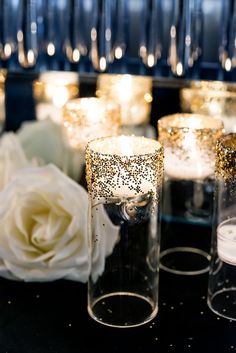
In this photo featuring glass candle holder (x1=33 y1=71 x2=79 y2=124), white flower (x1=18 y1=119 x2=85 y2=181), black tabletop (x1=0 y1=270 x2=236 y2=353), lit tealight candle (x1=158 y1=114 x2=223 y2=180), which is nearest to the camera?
black tabletop (x1=0 y1=270 x2=236 y2=353)

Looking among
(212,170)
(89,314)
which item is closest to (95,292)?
(89,314)

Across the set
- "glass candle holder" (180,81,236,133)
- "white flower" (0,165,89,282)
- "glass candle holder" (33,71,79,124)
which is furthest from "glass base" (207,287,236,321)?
"glass candle holder" (33,71,79,124)

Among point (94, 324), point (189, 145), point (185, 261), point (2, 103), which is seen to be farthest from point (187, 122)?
point (2, 103)

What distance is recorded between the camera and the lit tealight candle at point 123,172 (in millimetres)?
586

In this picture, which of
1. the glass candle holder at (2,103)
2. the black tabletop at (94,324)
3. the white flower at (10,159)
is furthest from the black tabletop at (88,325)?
the glass candle holder at (2,103)

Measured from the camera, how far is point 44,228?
26.2 inches

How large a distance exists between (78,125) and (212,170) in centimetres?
17

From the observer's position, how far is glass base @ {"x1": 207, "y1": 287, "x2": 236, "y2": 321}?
642 mm

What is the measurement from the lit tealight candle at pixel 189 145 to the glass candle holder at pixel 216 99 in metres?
0.11

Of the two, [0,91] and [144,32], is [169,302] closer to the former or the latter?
[144,32]

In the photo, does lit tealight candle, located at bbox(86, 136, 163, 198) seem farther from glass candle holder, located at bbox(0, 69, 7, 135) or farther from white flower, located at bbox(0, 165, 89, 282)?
glass candle holder, located at bbox(0, 69, 7, 135)

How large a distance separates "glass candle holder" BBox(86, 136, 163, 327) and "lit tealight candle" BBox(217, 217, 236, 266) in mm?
64

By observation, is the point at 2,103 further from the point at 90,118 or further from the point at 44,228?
the point at 44,228

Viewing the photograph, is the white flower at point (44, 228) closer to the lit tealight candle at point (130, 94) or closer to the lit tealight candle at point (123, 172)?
the lit tealight candle at point (123, 172)
